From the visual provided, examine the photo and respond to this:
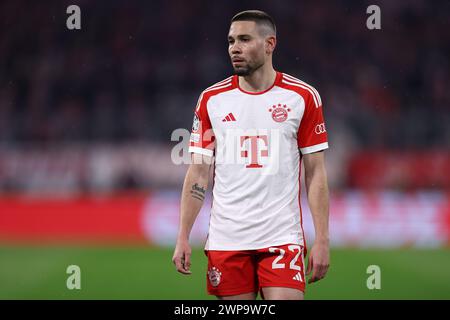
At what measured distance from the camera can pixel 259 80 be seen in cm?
439

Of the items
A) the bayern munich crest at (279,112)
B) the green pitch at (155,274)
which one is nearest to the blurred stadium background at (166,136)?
the green pitch at (155,274)

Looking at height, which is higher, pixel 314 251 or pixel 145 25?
pixel 145 25

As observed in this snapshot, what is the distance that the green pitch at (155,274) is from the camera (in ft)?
25.6

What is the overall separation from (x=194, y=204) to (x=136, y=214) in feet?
25.9

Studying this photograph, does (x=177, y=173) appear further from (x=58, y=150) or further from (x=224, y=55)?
(x=224, y=55)

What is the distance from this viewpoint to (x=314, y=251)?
13.6 feet

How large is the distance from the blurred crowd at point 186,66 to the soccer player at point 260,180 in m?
9.23

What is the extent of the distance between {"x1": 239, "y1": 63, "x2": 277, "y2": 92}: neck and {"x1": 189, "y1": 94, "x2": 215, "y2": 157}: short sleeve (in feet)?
0.85

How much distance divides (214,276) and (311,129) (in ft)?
3.22

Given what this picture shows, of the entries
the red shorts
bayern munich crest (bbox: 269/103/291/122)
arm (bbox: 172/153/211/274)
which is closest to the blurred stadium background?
arm (bbox: 172/153/211/274)

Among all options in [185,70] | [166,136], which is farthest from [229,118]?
[185,70]

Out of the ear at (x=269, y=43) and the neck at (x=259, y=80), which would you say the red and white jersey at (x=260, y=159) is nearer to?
the neck at (x=259, y=80)

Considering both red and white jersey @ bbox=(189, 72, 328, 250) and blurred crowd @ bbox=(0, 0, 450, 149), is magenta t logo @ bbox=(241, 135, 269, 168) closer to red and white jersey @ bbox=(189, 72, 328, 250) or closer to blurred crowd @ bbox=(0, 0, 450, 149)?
red and white jersey @ bbox=(189, 72, 328, 250)

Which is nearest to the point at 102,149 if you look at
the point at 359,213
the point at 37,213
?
the point at 37,213
